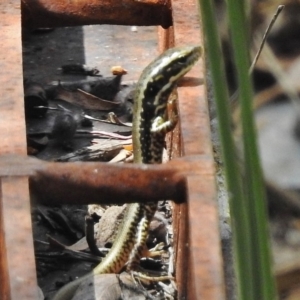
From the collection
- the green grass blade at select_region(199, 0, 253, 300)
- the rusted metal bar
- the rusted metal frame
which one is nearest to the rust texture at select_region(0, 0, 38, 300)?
the rusted metal bar

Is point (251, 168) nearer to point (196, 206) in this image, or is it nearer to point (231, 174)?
point (231, 174)

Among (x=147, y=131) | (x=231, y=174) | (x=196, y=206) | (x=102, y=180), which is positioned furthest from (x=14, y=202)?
(x=147, y=131)

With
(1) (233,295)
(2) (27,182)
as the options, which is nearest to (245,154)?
(2) (27,182)

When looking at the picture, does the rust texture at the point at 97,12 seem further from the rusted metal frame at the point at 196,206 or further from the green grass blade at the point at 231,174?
the green grass blade at the point at 231,174

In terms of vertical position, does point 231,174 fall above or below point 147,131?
above

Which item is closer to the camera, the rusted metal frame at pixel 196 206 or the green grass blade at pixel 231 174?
the green grass blade at pixel 231 174

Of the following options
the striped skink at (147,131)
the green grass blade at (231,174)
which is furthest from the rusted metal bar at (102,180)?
the green grass blade at (231,174)

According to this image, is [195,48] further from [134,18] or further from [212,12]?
[212,12]
